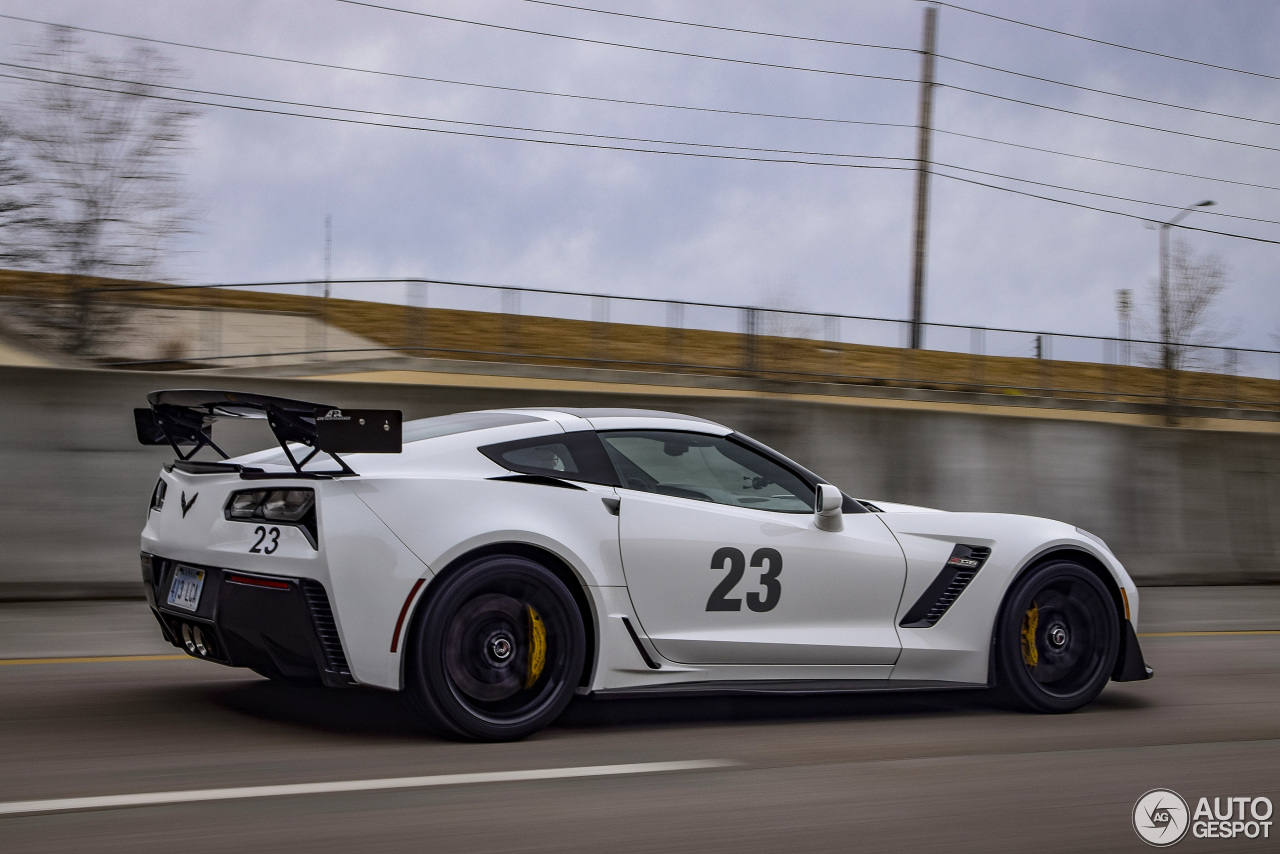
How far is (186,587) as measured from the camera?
494 centimetres

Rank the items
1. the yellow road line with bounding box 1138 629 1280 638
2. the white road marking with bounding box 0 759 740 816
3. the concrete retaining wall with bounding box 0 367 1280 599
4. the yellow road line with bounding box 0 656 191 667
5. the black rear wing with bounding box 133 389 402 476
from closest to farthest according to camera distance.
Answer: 1. the white road marking with bounding box 0 759 740 816
2. the black rear wing with bounding box 133 389 402 476
3. the yellow road line with bounding box 0 656 191 667
4. the concrete retaining wall with bounding box 0 367 1280 599
5. the yellow road line with bounding box 1138 629 1280 638

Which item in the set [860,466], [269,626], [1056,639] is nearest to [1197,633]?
[860,466]

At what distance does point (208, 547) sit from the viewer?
15.9 ft

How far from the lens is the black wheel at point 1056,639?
19.4ft

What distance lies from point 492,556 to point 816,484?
161 centimetres

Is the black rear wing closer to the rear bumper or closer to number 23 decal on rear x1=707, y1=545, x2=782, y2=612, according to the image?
the rear bumper

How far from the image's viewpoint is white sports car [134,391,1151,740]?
181 inches

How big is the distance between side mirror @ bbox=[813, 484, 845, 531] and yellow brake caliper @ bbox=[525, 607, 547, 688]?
4.50ft

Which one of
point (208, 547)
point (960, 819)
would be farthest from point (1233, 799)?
point (208, 547)

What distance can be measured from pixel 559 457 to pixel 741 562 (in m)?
0.89

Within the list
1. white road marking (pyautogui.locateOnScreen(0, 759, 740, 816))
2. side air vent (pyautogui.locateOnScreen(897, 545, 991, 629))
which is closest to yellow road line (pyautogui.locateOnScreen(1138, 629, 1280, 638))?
side air vent (pyautogui.locateOnScreen(897, 545, 991, 629))

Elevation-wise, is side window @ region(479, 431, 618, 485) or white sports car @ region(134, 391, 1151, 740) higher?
side window @ region(479, 431, 618, 485)

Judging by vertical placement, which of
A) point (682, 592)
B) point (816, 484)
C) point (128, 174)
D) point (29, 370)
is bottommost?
point (682, 592)

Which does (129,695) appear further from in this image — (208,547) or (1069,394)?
(1069,394)
